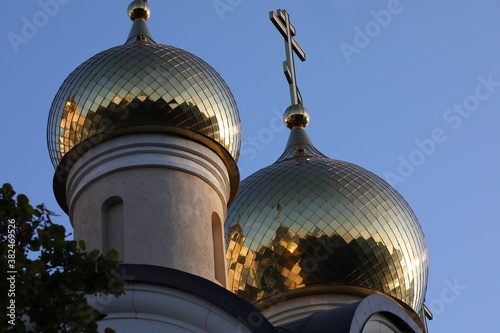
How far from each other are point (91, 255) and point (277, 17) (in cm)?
927

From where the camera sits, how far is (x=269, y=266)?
37.5 feet

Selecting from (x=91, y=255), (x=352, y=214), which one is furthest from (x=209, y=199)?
(x=91, y=255)

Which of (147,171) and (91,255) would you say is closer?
(91,255)

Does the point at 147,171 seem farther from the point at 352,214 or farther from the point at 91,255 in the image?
the point at 91,255

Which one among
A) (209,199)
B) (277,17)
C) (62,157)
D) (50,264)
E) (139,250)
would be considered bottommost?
(50,264)

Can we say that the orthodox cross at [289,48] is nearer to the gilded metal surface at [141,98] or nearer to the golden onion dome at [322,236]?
the golden onion dome at [322,236]

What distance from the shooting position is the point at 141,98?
9969 mm

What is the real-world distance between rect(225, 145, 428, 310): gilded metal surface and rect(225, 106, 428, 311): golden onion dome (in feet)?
0.04

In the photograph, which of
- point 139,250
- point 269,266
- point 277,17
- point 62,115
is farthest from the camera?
point 277,17

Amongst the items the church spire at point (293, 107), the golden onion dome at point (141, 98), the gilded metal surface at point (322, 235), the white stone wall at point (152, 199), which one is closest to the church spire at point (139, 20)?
the golden onion dome at point (141, 98)

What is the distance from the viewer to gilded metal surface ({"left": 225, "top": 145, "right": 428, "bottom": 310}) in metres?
11.4

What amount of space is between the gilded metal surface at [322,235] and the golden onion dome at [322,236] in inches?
0.4

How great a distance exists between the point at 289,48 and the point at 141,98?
4.86 meters

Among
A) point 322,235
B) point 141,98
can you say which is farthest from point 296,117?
point 141,98
